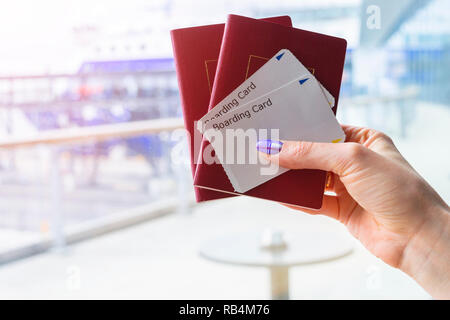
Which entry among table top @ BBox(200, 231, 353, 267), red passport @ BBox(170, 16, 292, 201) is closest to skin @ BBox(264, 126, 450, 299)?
red passport @ BBox(170, 16, 292, 201)

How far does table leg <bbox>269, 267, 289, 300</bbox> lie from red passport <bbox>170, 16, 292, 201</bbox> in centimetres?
106

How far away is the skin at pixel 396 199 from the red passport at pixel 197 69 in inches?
4.5

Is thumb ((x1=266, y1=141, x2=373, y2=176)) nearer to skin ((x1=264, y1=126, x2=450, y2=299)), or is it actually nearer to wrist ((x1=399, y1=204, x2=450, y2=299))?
skin ((x1=264, y1=126, x2=450, y2=299))

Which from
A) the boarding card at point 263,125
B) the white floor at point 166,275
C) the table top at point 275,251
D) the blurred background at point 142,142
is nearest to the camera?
the boarding card at point 263,125

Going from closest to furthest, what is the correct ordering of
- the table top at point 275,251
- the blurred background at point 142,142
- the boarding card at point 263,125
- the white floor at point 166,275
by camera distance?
the boarding card at point 263,125 < the table top at point 275,251 < the white floor at point 166,275 < the blurred background at point 142,142

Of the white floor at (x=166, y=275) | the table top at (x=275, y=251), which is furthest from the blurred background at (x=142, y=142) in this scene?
the table top at (x=275, y=251)

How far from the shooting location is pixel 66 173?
9.99ft

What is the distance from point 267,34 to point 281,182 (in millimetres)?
200

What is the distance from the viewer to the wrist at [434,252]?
748 millimetres

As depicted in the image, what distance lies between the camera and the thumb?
700mm

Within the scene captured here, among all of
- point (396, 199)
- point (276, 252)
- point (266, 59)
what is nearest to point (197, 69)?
point (266, 59)

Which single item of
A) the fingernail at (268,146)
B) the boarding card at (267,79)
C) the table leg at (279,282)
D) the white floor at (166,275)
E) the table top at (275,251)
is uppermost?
the boarding card at (267,79)

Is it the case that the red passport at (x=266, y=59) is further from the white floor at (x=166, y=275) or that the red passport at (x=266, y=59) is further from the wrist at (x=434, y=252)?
the white floor at (x=166, y=275)
